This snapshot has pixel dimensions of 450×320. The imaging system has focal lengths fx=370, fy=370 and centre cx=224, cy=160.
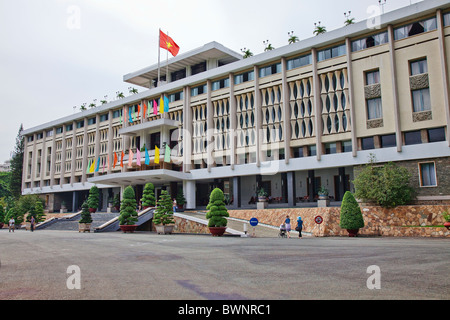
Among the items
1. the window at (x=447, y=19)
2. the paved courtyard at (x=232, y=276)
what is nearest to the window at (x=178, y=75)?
the window at (x=447, y=19)

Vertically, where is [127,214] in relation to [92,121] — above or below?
below

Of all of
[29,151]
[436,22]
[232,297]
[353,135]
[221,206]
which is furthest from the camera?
[29,151]

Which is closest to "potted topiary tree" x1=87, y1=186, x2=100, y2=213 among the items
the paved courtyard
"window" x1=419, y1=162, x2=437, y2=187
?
the paved courtyard

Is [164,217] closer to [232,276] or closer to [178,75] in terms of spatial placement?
[232,276]

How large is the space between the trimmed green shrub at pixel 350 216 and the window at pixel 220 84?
2118 cm

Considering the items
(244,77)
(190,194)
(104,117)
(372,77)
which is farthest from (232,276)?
(104,117)

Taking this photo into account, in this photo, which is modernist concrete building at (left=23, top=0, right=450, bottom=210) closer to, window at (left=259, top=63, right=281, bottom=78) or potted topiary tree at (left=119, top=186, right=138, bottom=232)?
window at (left=259, top=63, right=281, bottom=78)

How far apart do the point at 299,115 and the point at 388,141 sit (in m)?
8.45

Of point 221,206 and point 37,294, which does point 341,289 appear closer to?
point 37,294

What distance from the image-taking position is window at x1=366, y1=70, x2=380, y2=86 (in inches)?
1236

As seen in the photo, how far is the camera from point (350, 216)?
25141mm
